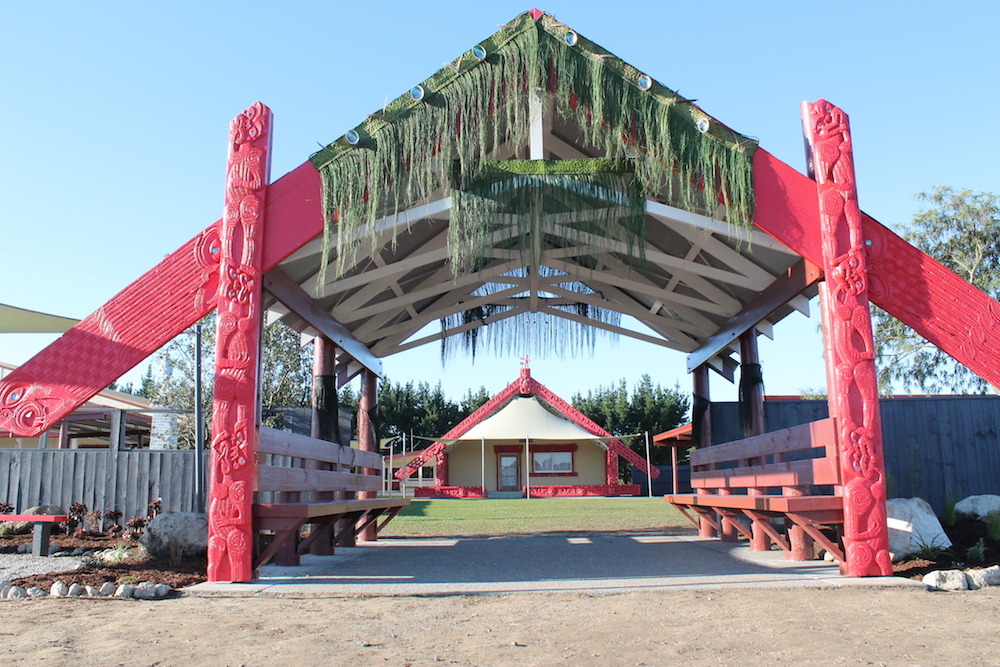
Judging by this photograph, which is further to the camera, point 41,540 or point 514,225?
point 41,540

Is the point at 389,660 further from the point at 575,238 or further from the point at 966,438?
the point at 966,438

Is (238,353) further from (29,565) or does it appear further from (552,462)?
(552,462)

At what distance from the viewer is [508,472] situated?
3139 centimetres

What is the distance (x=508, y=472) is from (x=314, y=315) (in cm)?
2351

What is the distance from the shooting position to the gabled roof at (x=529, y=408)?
29312 mm

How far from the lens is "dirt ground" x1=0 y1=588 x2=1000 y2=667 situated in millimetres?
3605

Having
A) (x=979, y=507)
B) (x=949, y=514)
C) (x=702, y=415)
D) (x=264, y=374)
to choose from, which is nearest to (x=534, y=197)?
(x=702, y=415)

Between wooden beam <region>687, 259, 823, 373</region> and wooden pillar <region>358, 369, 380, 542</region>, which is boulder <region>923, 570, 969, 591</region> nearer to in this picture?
wooden beam <region>687, 259, 823, 373</region>

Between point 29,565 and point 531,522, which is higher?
point 29,565

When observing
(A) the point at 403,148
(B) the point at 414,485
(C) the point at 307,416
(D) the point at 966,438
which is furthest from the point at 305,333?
(B) the point at 414,485

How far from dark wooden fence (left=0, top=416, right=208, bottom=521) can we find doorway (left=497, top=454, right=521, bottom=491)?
68.8ft

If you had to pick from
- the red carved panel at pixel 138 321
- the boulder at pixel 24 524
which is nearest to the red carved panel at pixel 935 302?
the red carved panel at pixel 138 321

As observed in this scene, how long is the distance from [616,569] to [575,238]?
3.13m

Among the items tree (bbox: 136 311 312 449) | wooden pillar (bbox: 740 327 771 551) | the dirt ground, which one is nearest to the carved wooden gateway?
the dirt ground
